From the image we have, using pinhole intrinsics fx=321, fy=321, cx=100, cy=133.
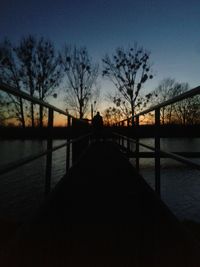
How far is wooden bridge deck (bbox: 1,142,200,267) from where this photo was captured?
1.94 meters

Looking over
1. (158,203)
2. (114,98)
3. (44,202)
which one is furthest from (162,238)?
(114,98)

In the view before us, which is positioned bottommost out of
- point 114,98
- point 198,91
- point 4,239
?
point 4,239

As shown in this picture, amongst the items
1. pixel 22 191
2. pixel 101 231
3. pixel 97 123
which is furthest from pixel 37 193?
pixel 97 123

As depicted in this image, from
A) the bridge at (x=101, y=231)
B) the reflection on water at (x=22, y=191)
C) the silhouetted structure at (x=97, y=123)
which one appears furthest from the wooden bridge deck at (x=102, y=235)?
the silhouetted structure at (x=97, y=123)

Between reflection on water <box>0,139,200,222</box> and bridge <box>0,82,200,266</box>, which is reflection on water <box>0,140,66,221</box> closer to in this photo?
reflection on water <box>0,139,200,222</box>

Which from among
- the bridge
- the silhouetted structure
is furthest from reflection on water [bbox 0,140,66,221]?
the silhouetted structure

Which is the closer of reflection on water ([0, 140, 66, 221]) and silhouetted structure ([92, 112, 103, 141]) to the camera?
reflection on water ([0, 140, 66, 221])

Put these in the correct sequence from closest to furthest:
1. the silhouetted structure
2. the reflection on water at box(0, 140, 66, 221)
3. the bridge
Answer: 1. the bridge
2. the reflection on water at box(0, 140, 66, 221)
3. the silhouetted structure

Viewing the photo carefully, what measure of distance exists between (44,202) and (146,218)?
941mm

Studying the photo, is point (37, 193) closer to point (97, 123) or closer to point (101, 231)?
point (101, 231)

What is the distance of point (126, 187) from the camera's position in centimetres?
421

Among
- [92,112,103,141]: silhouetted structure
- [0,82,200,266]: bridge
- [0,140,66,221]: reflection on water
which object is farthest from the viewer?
[92,112,103,141]: silhouetted structure

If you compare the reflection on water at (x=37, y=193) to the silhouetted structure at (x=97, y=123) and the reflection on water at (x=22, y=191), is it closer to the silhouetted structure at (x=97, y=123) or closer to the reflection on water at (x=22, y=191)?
the reflection on water at (x=22, y=191)

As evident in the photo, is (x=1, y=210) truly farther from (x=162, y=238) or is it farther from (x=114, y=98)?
(x=114, y=98)
